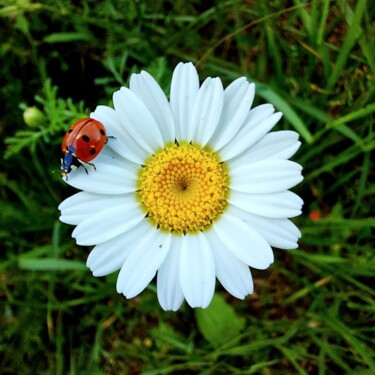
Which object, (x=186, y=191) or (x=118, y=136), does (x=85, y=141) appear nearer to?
(x=118, y=136)

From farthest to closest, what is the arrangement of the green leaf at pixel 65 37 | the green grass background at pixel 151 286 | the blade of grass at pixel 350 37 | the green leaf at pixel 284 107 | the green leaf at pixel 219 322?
the green leaf at pixel 65 37 < the green leaf at pixel 219 322 < the green grass background at pixel 151 286 < the green leaf at pixel 284 107 < the blade of grass at pixel 350 37

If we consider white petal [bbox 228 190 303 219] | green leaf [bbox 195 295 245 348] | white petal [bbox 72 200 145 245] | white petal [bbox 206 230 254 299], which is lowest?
green leaf [bbox 195 295 245 348]

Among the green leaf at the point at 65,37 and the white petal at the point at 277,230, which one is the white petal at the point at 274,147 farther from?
the green leaf at the point at 65,37

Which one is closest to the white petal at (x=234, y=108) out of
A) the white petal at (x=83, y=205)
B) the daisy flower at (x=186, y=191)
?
the daisy flower at (x=186, y=191)

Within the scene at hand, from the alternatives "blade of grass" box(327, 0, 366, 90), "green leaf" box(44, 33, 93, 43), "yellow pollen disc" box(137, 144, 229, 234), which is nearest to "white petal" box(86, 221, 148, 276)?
"yellow pollen disc" box(137, 144, 229, 234)

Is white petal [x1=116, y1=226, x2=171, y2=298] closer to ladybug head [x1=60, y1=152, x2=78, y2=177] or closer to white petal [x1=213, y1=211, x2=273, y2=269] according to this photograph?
white petal [x1=213, y1=211, x2=273, y2=269]

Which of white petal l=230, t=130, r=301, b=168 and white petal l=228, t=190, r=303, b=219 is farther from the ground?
white petal l=230, t=130, r=301, b=168
